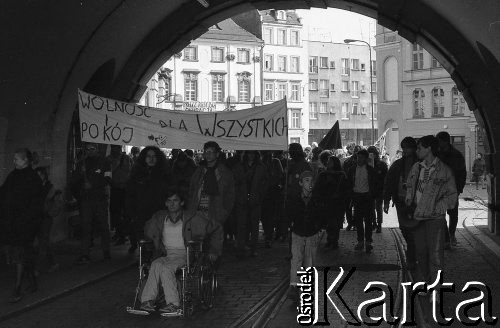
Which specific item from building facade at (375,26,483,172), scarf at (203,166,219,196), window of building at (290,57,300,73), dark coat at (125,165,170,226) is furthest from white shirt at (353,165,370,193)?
window of building at (290,57,300,73)

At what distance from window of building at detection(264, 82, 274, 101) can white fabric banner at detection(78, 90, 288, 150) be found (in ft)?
247

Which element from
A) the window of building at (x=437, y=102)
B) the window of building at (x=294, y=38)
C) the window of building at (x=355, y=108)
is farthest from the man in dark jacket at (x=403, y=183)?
the window of building at (x=355, y=108)

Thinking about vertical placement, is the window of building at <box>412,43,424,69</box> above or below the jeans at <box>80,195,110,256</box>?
above

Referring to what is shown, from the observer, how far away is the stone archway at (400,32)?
1564 centimetres

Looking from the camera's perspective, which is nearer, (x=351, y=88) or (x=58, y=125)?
(x=58, y=125)

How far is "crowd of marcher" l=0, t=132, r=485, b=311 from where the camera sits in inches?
367

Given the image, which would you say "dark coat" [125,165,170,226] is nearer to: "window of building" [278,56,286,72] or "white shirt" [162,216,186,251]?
"white shirt" [162,216,186,251]

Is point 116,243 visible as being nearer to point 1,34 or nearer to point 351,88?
point 1,34

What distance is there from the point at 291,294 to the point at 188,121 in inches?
185

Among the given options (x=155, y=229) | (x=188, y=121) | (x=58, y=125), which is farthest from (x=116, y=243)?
(x=155, y=229)

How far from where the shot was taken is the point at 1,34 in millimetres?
10992

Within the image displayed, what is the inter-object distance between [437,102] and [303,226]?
46423 millimetres

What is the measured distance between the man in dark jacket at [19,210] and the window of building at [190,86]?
71100 mm

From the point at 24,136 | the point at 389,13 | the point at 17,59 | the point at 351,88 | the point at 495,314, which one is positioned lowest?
the point at 495,314
